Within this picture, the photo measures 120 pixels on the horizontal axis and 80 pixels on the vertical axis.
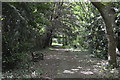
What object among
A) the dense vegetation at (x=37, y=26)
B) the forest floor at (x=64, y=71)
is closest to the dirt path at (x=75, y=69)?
the forest floor at (x=64, y=71)

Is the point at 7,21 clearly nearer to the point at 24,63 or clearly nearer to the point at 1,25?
the point at 1,25

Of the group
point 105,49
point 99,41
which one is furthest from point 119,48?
point 99,41

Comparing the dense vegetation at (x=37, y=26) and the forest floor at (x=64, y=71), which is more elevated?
the dense vegetation at (x=37, y=26)

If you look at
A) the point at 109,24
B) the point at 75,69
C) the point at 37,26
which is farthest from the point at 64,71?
the point at 37,26

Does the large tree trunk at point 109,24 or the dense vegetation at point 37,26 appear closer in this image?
the dense vegetation at point 37,26

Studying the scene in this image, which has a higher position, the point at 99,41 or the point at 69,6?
the point at 69,6

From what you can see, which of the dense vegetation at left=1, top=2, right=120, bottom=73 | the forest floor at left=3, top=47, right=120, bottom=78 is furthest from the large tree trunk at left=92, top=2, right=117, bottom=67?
the forest floor at left=3, top=47, right=120, bottom=78

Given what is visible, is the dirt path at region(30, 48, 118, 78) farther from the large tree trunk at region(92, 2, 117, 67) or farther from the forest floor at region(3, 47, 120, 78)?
the large tree trunk at region(92, 2, 117, 67)

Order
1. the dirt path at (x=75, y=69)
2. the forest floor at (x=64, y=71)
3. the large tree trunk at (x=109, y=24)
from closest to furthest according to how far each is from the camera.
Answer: the forest floor at (x=64, y=71) < the dirt path at (x=75, y=69) < the large tree trunk at (x=109, y=24)

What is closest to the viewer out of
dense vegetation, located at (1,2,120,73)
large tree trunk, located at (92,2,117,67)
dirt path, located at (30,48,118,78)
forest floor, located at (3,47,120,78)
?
dense vegetation, located at (1,2,120,73)

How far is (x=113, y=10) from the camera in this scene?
8.35 metres

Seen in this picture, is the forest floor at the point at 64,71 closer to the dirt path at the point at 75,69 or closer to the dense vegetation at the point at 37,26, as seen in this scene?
the dirt path at the point at 75,69

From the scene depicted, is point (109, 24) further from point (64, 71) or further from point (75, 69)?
point (64, 71)

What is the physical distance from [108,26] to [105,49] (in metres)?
4.09
